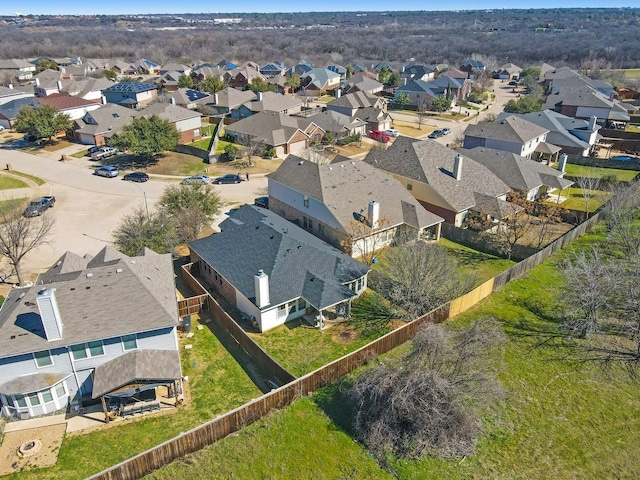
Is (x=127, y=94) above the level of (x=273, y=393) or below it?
above

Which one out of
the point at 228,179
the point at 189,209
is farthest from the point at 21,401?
the point at 228,179

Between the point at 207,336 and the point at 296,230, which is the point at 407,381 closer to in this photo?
the point at 207,336

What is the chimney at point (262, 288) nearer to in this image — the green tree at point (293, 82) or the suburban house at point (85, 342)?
the suburban house at point (85, 342)

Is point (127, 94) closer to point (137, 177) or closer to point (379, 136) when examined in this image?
point (137, 177)

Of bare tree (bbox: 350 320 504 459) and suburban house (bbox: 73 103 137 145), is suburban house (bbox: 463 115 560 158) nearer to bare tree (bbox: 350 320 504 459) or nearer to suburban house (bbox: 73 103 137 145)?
bare tree (bbox: 350 320 504 459)

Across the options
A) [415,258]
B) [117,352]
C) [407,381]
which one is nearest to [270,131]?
[415,258]

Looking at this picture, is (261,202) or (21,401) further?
(261,202)
